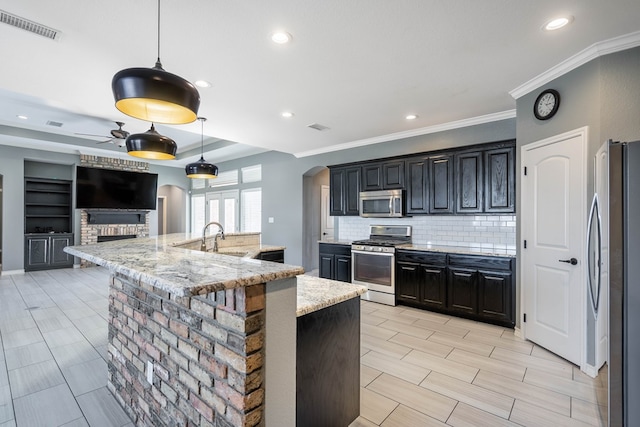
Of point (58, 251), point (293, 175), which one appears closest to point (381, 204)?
point (293, 175)

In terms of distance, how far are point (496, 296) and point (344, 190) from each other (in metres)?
2.92

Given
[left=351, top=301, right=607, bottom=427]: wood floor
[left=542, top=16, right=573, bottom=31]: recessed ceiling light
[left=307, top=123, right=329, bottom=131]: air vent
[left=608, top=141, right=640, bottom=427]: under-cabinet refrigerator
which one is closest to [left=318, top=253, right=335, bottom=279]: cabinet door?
[left=351, top=301, right=607, bottom=427]: wood floor

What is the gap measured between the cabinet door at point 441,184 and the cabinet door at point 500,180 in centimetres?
47

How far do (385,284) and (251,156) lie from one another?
196 inches

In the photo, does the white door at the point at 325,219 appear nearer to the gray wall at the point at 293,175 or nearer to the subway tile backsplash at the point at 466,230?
the gray wall at the point at 293,175

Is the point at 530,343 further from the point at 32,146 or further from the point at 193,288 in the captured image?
the point at 32,146

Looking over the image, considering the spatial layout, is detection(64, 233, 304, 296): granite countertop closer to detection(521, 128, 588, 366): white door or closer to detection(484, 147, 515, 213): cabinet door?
detection(521, 128, 588, 366): white door

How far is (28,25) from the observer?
2145 millimetres

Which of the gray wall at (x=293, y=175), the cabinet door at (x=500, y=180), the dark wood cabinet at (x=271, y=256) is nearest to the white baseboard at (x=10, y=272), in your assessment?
the gray wall at (x=293, y=175)

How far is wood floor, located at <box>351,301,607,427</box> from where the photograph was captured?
6.54 feet

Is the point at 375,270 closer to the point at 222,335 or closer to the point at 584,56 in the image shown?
the point at 584,56

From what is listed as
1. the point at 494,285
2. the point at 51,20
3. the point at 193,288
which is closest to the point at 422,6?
the point at 193,288

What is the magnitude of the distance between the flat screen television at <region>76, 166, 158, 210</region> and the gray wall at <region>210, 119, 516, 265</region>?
2.33 meters

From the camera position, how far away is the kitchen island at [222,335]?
1.08m
